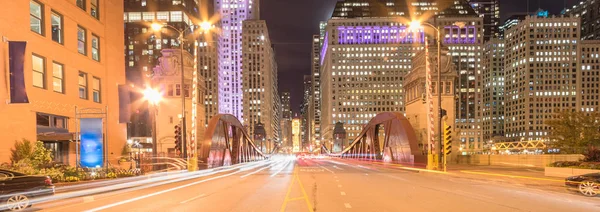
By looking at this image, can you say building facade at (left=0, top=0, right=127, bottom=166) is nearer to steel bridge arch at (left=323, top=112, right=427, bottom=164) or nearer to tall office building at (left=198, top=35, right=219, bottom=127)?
steel bridge arch at (left=323, top=112, right=427, bottom=164)

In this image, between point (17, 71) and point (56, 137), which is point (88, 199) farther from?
point (56, 137)

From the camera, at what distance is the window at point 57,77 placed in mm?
25250

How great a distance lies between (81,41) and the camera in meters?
28.7

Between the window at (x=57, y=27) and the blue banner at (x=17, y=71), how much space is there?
464 cm

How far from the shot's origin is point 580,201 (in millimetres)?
14484

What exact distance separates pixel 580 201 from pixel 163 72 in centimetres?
4384

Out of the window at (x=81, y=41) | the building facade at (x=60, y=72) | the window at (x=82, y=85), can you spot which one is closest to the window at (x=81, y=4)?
the building facade at (x=60, y=72)

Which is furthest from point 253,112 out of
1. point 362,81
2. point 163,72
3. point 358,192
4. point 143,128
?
point 358,192

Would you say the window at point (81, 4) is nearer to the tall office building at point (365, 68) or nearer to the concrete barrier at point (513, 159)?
the concrete barrier at point (513, 159)

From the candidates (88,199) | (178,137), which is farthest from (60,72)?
(88,199)

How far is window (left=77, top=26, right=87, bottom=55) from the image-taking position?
2831cm

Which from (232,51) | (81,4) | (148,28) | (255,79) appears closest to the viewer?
(81,4)

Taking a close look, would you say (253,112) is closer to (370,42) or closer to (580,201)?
(370,42)

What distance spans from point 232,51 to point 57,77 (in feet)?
560
